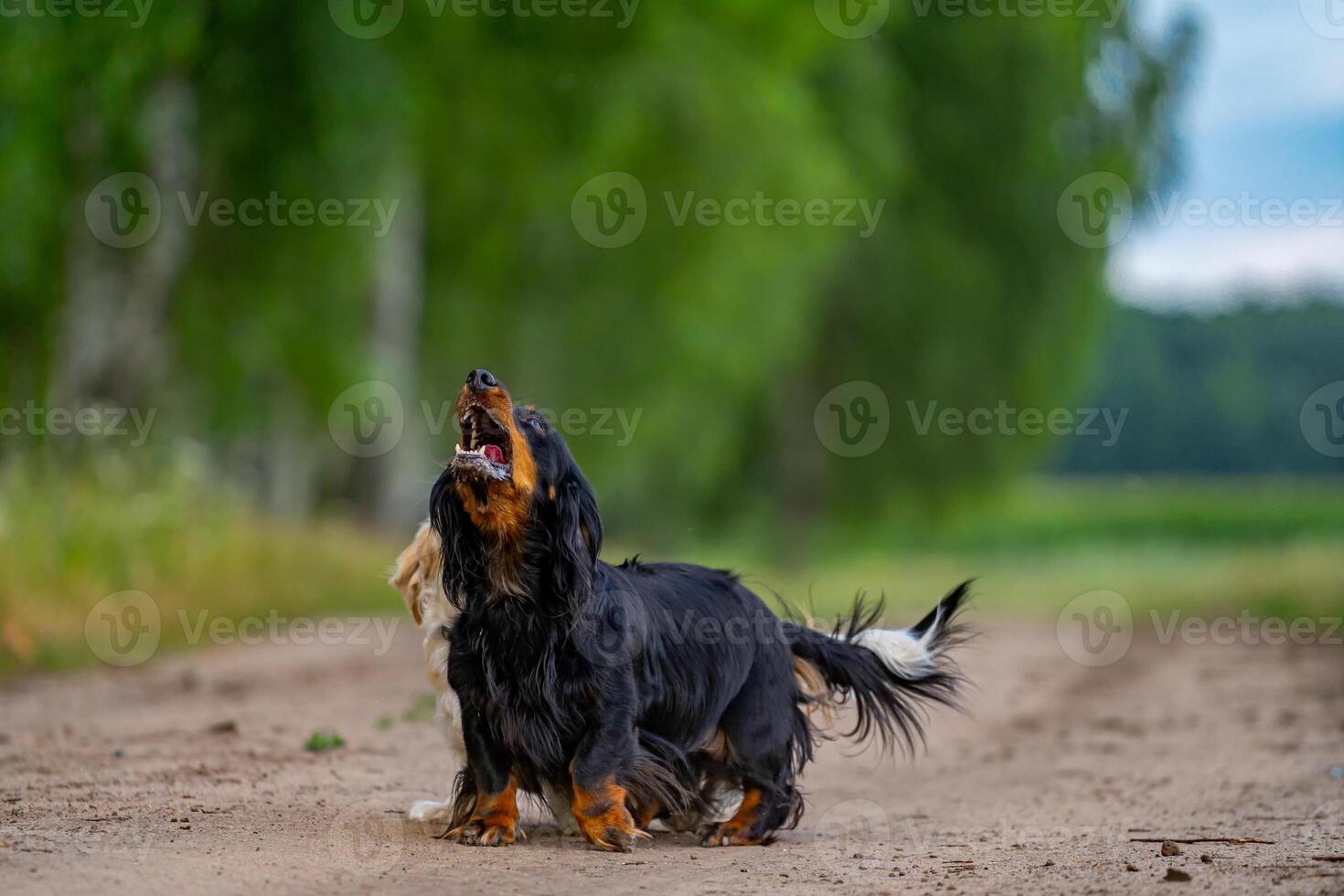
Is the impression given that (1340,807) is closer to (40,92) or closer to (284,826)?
(284,826)

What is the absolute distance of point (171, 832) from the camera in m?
5.34

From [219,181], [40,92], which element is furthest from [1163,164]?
[40,92]

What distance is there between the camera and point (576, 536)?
5.60m

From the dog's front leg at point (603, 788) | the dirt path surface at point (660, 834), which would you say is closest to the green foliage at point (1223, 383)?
the dirt path surface at point (660, 834)

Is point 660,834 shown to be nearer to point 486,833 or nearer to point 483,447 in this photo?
point 486,833

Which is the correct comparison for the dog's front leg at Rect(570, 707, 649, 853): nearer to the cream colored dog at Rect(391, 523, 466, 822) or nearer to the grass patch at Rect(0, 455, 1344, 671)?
the cream colored dog at Rect(391, 523, 466, 822)

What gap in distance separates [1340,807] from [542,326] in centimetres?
1700

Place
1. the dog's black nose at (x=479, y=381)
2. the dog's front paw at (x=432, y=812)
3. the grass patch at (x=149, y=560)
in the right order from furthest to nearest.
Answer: the grass patch at (x=149, y=560) → the dog's front paw at (x=432, y=812) → the dog's black nose at (x=479, y=381)

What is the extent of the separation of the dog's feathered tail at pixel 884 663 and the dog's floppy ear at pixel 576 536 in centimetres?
119

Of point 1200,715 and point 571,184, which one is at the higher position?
point 571,184

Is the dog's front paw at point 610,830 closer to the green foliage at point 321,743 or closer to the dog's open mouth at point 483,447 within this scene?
the dog's open mouth at point 483,447

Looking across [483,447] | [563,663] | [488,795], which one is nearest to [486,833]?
[488,795]

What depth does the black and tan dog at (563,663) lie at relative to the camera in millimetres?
5496

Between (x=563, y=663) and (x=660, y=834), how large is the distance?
1011 mm
